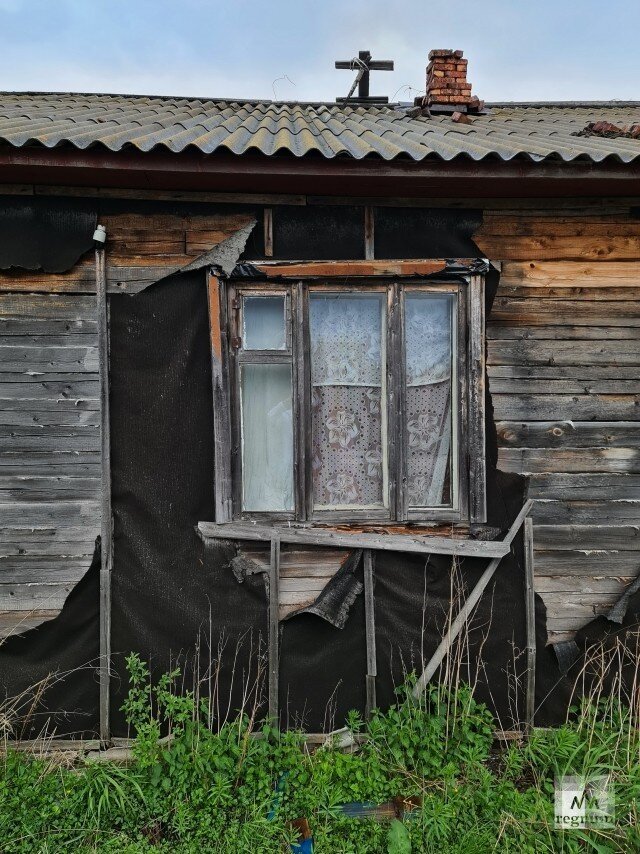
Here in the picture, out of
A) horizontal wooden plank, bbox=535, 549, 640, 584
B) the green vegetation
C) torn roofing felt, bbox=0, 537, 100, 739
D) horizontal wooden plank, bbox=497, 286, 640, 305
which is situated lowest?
the green vegetation

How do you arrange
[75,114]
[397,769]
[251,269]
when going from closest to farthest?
[397,769], [251,269], [75,114]

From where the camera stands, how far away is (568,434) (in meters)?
3.67

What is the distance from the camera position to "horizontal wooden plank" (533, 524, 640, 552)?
370cm

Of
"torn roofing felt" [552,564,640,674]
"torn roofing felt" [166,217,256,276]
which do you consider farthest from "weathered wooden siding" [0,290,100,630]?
"torn roofing felt" [552,564,640,674]

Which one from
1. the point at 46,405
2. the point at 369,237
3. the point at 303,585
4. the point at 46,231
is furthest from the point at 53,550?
the point at 369,237

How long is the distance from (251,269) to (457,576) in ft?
7.66

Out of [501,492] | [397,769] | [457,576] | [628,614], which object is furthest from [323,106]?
[397,769]

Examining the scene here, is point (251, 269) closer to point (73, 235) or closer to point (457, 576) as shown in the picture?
point (73, 235)

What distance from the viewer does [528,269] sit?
12.0ft

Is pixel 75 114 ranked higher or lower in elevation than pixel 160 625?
higher

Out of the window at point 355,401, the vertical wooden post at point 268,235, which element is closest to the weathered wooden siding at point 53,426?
the vertical wooden post at point 268,235

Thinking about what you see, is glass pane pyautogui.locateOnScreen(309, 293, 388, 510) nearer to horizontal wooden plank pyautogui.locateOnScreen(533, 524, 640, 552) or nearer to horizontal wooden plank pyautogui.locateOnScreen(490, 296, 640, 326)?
horizontal wooden plank pyautogui.locateOnScreen(490, 296, 640, 326)

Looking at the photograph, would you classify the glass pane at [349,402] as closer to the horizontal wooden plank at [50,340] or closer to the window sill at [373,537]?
the window sill at [373,537]

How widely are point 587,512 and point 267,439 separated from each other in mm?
2140
